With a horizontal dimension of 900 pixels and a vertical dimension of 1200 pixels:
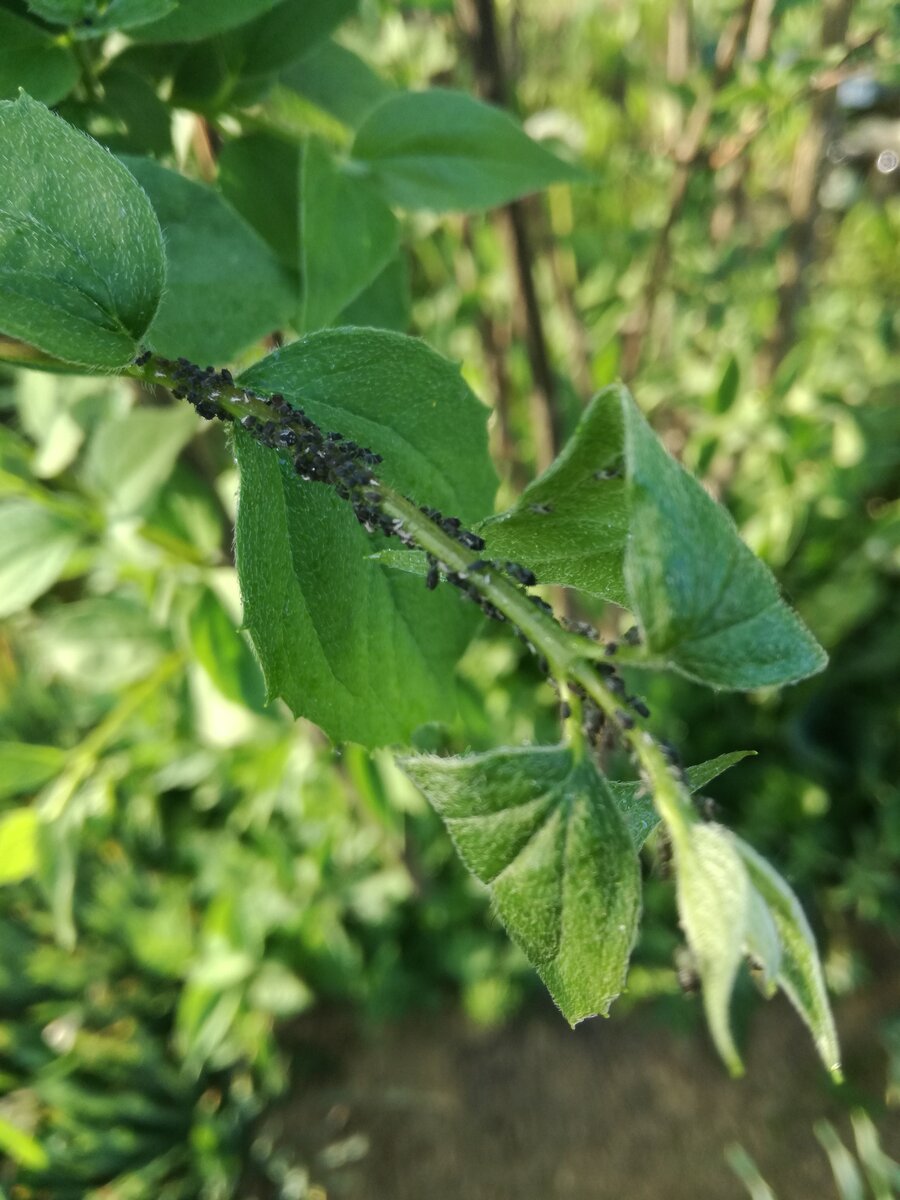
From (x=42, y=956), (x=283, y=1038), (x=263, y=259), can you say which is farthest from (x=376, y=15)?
(x=283, y=1038)

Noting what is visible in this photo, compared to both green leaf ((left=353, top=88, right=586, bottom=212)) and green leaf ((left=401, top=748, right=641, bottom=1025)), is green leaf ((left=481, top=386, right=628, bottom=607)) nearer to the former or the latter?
green leaf ((left=401, top=748, right=641, bottom=1025))

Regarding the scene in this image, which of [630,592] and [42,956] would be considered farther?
[42,956]

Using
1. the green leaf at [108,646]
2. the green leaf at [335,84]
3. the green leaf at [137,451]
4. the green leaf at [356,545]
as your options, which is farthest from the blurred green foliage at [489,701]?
the green leaf at [356,545]

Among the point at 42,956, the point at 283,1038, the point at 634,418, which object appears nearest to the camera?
the point at 634,418

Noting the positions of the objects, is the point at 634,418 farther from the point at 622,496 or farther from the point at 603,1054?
the point at 603,1054

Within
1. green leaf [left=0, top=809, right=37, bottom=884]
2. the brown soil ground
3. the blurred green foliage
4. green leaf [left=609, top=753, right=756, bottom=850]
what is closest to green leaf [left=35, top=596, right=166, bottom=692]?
the blurred green foliage

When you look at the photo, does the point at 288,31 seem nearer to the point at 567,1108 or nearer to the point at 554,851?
the point at 554,851

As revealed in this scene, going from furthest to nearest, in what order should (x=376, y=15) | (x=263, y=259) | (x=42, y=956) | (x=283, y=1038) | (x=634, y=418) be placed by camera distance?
(x=283, y=1038) → (x=42, y=956) → (x=376, y=15) → (x=263, y=259) → (x=634, y=418)
